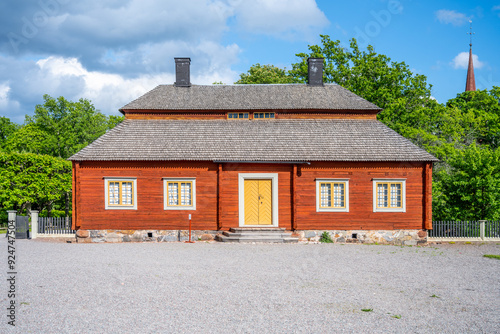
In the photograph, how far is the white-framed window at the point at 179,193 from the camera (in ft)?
62.7

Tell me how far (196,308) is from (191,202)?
11349mm

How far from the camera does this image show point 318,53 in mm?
37094

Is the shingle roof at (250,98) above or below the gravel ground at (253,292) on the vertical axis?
above

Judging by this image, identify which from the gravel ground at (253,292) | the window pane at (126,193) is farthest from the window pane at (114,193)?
the gravel ground at (253,292)

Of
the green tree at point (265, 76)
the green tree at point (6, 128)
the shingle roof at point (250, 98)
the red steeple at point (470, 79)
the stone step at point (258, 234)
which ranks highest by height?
the red steeple at point (470, 79)

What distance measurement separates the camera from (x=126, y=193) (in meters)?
19.2

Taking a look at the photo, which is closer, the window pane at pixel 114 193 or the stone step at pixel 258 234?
the stone step at pixel 258 234

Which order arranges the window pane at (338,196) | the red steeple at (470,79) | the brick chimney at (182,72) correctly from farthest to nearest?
the red steeple at (470,79) → the brick chimney at (182,72) → the window pane at (338,196)

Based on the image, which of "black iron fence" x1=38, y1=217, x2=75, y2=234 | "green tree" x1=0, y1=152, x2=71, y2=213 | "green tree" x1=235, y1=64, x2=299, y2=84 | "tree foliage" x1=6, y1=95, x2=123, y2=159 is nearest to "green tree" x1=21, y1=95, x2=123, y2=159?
"tree foliage" x1=6, y1=95, x2=123, y2=159

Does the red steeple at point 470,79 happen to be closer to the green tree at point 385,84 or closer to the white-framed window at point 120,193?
the green tree at point 385,84

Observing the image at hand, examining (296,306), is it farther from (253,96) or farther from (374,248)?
(253,96)

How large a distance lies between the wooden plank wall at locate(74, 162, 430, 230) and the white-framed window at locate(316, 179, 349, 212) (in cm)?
22

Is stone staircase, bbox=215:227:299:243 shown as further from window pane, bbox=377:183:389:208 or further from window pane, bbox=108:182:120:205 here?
window pane, bbox=108:182:120:205

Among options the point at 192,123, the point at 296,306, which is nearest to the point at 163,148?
the point at 192,123
